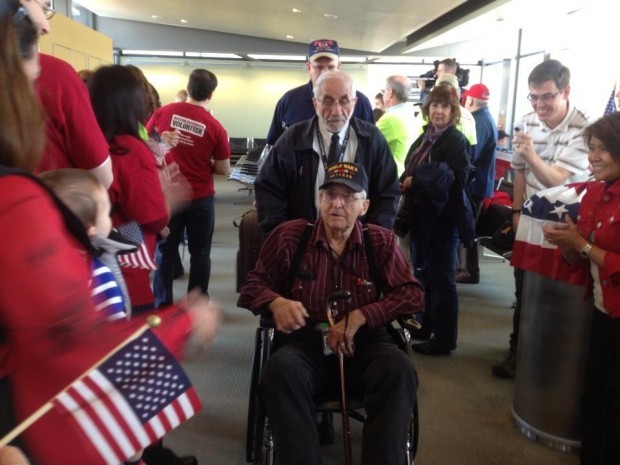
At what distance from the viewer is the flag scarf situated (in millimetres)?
2205

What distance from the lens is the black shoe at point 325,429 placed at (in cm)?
244

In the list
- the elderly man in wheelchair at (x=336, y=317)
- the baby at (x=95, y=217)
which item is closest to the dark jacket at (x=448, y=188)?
the elderly man in wheelchair at (x=336, y=317)

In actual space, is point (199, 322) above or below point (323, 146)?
below

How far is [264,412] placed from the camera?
195cm

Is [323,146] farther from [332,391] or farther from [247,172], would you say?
[247,172]

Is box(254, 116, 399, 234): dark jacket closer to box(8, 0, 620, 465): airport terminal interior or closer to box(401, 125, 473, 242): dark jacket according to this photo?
box(401, 125, 473, 242): dark jacket

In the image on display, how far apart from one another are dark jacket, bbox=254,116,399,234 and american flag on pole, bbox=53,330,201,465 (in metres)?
1.58

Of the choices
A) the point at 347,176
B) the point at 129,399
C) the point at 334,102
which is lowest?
the point at 129,399

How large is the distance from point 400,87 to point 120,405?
3.88 m

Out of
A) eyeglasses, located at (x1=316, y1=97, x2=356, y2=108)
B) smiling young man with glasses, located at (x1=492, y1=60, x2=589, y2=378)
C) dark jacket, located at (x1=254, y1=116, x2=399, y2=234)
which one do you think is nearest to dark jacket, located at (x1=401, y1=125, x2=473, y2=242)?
smiling young man with glasses, located at (x1=492, y1=60, x2=589, y2=378)

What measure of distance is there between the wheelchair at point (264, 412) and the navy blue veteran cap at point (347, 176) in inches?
21.3

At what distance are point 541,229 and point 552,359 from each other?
1.81 feet

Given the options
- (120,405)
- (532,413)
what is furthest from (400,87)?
(120,405)

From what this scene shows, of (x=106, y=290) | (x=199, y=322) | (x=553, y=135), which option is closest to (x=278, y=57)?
(x=553, y=135)
